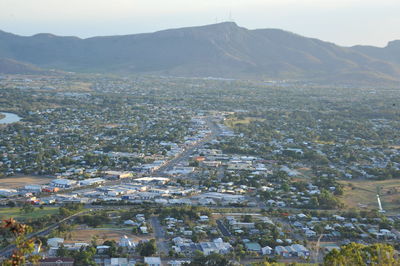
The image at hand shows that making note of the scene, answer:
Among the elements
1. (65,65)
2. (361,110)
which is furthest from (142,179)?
(65,65)

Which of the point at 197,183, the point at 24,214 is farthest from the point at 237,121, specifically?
the point at 24,214

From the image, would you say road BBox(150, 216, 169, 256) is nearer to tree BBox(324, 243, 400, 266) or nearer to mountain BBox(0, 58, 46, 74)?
tree BBox(324, 243, 400, 266)

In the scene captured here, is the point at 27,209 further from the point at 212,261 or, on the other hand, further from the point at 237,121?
the point at 237,121

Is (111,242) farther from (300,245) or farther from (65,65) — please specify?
(65,65)

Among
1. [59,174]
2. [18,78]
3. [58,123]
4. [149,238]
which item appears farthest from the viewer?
[18,78]

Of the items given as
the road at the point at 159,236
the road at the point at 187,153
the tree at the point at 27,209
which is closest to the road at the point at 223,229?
the road at the point at 159,236
